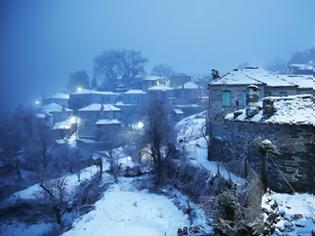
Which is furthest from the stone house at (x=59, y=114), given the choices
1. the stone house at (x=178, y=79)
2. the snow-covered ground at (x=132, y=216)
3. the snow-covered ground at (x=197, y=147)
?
the snow-covered ground at (x=132, y=216)

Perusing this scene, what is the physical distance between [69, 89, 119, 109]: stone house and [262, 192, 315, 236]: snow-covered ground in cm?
7259

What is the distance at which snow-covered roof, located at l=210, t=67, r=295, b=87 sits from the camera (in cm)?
3462

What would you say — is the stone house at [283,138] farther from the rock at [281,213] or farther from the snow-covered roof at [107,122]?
the snow-covered roof at [107,122]

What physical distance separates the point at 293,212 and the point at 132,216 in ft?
66.8

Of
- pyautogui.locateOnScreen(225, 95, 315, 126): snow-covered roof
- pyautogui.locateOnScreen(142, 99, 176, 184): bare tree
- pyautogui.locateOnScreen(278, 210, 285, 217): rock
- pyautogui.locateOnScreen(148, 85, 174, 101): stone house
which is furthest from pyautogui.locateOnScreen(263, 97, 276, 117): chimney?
pyautogui.locateOnScreen(148, 85, 174, 101): stone house

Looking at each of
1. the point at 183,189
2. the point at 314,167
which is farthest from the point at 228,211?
the point at 183,189

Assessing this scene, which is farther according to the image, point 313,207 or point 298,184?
point 298,184

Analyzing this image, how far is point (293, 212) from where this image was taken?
991cm

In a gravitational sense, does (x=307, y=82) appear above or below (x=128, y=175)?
above

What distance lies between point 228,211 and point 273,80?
94.9ft

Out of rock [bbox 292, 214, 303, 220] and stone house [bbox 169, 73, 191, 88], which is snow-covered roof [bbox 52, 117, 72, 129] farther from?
rock [bbox 292, 214, 303, 220]

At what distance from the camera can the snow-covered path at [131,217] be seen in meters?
25.3

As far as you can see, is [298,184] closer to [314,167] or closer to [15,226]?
[314,167]

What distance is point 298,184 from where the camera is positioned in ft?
58.0
